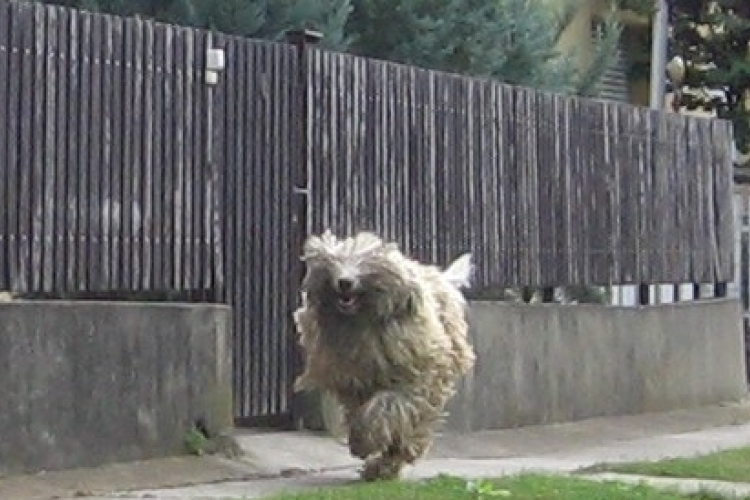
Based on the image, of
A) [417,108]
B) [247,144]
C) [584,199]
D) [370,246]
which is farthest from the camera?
[584,199]

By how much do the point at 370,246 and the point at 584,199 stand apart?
22.3 ft

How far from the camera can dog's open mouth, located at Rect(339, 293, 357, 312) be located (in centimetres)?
1144

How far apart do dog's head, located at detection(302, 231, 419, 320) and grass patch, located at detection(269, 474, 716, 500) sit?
3.34 feet

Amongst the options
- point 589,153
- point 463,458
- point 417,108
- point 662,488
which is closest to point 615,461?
point 463,458

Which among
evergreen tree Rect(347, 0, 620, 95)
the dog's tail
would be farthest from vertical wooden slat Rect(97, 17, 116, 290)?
evergreen tree Rect(347, 0, 620, 95)

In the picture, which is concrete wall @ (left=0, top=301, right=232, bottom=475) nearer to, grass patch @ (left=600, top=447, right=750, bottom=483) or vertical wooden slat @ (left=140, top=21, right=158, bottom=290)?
vertical wooden slat @ (left=140, top=21, right=158, bottom=290)

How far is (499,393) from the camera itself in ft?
52.9

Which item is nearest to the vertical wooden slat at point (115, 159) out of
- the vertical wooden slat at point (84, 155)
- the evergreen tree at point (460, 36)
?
the vertical wooden slat at point (84, 155)

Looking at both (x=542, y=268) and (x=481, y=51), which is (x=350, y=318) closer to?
(x=542, y=268)

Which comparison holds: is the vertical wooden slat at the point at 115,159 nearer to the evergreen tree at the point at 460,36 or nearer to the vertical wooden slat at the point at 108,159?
the vertical wooden slat at the point at 108,159

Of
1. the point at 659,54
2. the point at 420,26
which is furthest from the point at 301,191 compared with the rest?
the point at 659,54

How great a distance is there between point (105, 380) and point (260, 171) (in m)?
2.45

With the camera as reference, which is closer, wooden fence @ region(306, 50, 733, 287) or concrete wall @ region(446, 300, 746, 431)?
wooden fence @ region(306, 50, 733, 287)

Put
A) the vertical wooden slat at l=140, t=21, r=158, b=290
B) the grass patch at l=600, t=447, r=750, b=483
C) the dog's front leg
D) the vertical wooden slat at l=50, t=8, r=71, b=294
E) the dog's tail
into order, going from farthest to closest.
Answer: the grass patch at l=600, t=447, r=750, b=483 → the dog's tail → the vertical wooden slat at l=140, t=21, r=158, b=290 → the vertical wooden slat at l=50, t=8, r=71, b=294 → the dog's front leg
